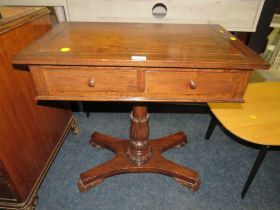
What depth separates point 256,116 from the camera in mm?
1166

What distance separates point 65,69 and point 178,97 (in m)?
0.44

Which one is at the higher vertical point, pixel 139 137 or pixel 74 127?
pixel 139 137

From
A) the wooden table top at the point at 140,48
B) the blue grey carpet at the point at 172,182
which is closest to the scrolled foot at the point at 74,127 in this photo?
the blue grey carpet at the point at 172,182

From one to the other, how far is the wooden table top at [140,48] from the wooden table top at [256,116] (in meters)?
0.44

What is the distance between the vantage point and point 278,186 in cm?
130

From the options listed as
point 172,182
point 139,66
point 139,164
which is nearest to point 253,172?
point 172,182

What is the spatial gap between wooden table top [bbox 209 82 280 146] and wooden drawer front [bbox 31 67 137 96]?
2.04 feet

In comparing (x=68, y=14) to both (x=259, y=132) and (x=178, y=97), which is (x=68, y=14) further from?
(x=259, y=132)

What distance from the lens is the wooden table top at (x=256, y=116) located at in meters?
1.04

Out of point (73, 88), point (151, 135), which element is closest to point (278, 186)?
point (151, 135)

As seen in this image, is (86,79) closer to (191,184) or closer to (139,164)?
(139,164)

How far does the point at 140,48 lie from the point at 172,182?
88 centimetres

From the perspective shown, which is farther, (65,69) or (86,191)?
(86,191)

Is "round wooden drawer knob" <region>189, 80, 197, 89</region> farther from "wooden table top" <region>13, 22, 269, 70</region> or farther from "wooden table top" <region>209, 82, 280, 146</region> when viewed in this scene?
"wooden table top" <region>209, 82, 280, 146</region>
